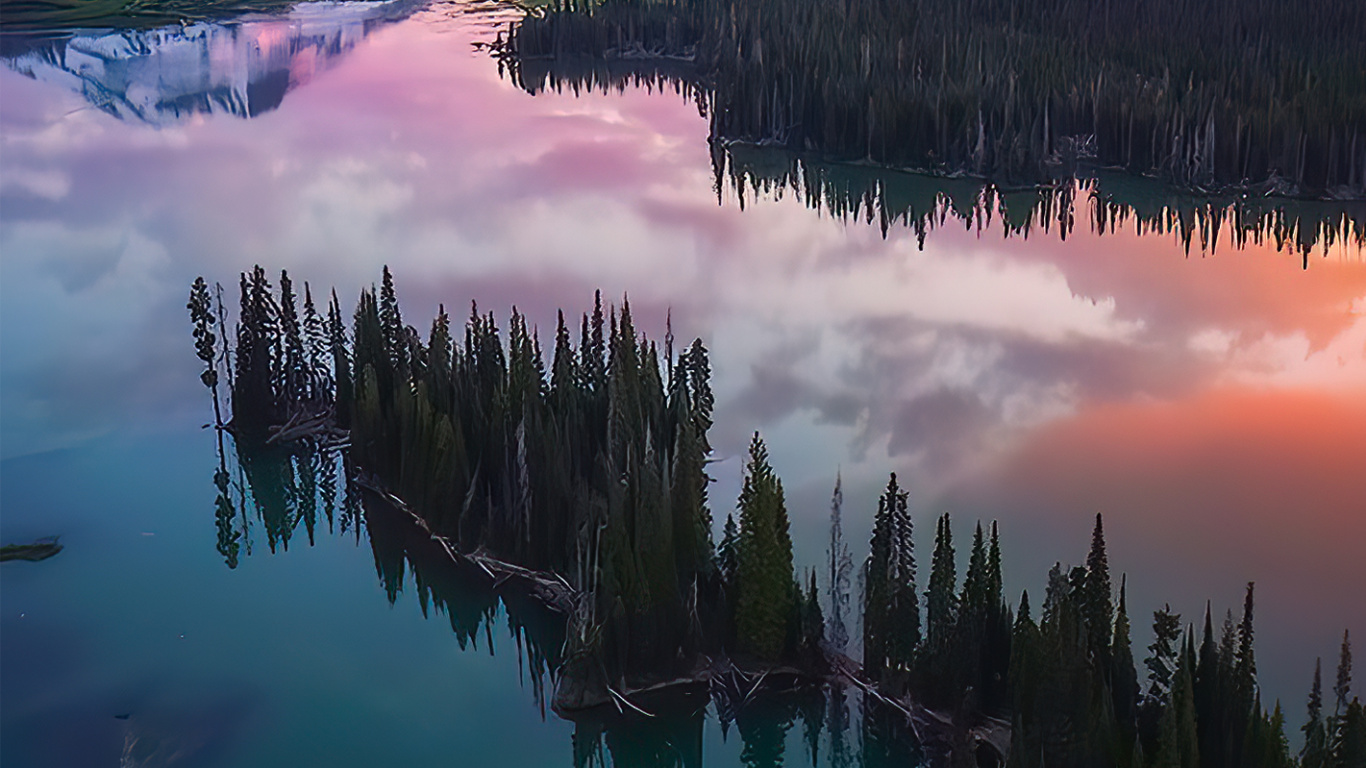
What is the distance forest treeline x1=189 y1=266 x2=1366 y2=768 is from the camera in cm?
849

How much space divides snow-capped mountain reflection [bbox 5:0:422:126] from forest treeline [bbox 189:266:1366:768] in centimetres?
1776

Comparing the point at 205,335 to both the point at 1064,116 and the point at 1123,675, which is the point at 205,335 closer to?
the point at 1123,675

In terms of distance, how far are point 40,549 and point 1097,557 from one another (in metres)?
8.82

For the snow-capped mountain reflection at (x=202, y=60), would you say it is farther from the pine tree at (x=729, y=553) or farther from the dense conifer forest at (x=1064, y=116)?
the pine tree at (x=729, y=553)

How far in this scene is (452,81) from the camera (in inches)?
1329

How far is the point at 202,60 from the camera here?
37.1m

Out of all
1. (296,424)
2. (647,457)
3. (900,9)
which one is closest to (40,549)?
(296,424)

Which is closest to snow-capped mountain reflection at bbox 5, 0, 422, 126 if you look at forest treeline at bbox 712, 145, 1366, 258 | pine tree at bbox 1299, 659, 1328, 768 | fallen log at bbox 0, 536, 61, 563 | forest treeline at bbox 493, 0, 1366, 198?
forest treeline at bbox 493, 0, 1366, 198

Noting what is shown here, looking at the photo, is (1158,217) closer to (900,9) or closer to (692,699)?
(900,9)

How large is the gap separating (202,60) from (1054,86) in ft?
71.8

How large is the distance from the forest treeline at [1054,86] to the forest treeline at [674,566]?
13086mm

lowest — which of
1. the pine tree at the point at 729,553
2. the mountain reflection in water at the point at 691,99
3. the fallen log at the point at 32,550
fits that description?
the fallen log at the point at 32,550

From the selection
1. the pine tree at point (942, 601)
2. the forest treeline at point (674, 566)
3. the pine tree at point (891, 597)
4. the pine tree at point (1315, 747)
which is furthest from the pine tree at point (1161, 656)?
the pine tree at point (891, 597)

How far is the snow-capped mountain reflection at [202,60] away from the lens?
31719 millimetres
